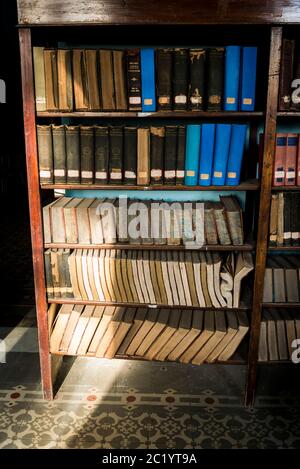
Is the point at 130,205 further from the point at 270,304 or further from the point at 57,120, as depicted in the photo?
the point at 270,304

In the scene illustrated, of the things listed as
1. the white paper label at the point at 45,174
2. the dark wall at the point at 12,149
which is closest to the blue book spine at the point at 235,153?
the white paper label at the point at 45,174

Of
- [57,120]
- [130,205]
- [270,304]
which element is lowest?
[270,304]

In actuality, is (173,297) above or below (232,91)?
below

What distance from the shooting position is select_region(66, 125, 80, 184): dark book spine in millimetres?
2180

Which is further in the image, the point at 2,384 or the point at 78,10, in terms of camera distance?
the point at 2,384

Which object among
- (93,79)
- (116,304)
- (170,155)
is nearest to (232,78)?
(170,155)

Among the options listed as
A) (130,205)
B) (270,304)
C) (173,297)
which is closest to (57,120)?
(130,205)

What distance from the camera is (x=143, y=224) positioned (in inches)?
91.7

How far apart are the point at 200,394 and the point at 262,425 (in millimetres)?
415

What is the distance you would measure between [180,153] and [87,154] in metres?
0.49

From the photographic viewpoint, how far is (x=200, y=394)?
2578mm

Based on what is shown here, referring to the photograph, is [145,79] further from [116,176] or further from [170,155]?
[116,176]

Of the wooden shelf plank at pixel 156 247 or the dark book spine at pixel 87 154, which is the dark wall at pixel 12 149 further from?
the dark book spine at pixel 87 154

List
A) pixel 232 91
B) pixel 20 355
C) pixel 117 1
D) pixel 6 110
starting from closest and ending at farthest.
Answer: pixel 117 1 → pixel 232 91 → pixel 20 355 → pixel 6 110
